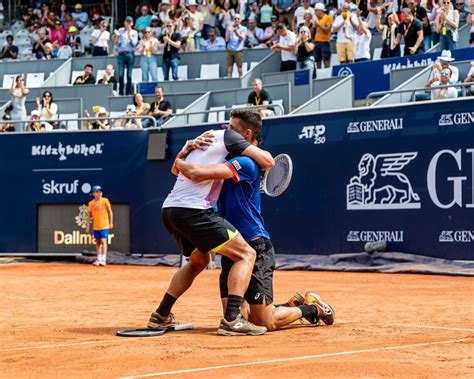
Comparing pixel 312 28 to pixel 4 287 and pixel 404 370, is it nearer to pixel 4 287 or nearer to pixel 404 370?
pixel 4 287

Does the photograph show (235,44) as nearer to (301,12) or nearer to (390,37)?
(301,12)

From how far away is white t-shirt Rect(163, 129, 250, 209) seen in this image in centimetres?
827

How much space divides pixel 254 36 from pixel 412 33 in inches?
248

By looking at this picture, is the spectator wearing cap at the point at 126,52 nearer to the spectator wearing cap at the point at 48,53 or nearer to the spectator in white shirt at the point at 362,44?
the spectator wearing cap at the point at 48,53

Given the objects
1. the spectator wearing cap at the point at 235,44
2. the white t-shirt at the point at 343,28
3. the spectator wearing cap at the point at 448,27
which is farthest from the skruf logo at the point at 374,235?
the spectator wearing cap at the point at 235,44

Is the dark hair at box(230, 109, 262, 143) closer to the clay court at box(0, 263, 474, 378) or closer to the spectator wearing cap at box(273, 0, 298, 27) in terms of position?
the clay court at box(0, 263, 474, 378)

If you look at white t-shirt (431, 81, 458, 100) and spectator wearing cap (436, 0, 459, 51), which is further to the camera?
spectator wearing cap (436, 0, 459, 51)

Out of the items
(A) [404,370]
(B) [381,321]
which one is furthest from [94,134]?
(A) [404,370]

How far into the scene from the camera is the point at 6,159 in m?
24.1

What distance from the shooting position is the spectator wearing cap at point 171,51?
25547mm

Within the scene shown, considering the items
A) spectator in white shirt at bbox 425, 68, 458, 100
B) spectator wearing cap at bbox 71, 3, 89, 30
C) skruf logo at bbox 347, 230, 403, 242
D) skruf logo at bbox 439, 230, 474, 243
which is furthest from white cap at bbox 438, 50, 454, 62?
spectator wearing cap at bbox 71, 3, 89, 30

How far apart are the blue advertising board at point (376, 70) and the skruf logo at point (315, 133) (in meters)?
1.98

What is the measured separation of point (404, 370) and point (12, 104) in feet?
68.4

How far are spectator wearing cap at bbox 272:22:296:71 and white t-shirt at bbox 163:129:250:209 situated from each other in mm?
15254
